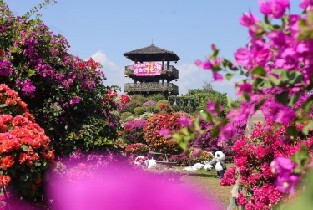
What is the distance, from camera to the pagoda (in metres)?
54.9

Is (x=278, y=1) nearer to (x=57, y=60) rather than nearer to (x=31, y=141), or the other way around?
(x=31, y=141)

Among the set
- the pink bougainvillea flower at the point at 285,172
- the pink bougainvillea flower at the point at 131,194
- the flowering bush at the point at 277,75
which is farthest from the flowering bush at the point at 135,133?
the pink bougainvillea flower at the point at 131,194

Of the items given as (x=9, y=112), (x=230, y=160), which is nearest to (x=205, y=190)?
(x=9, y=112)

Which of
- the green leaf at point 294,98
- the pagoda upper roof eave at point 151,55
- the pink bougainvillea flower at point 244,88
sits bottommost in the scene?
the green leaf at point 294,98

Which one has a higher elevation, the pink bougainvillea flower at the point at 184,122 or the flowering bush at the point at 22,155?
the pink bougainvillea flower at the point at 184,122

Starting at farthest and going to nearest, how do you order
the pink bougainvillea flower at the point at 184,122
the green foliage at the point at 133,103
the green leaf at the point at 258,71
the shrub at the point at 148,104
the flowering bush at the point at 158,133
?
1. the shrub at the point at 148,104
2. the green foliage at the point at 133,103
3. the flowering bush at the point at 158,133
4. the pink bougainvillea flower at the point at 184,122
5. the green leaf at the point at 258,71

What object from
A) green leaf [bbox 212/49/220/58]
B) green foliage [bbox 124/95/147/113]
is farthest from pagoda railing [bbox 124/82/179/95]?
green leaf [bbox 212/49/220/58]

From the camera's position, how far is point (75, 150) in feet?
25.7

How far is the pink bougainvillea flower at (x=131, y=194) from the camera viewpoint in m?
0.28

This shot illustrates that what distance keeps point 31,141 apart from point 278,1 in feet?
15.2

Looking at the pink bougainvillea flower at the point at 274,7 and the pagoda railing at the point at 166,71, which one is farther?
the pagoda railing at the point at 166,71

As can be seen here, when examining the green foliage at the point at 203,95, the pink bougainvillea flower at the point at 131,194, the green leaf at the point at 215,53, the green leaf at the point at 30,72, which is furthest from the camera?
the green foliage at the point at 203,95

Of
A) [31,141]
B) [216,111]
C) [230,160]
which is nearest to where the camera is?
[216,111]

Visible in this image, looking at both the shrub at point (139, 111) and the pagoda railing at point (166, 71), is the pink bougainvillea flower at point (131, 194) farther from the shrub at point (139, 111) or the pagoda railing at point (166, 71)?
the pagoda railing at point (166, 71)
